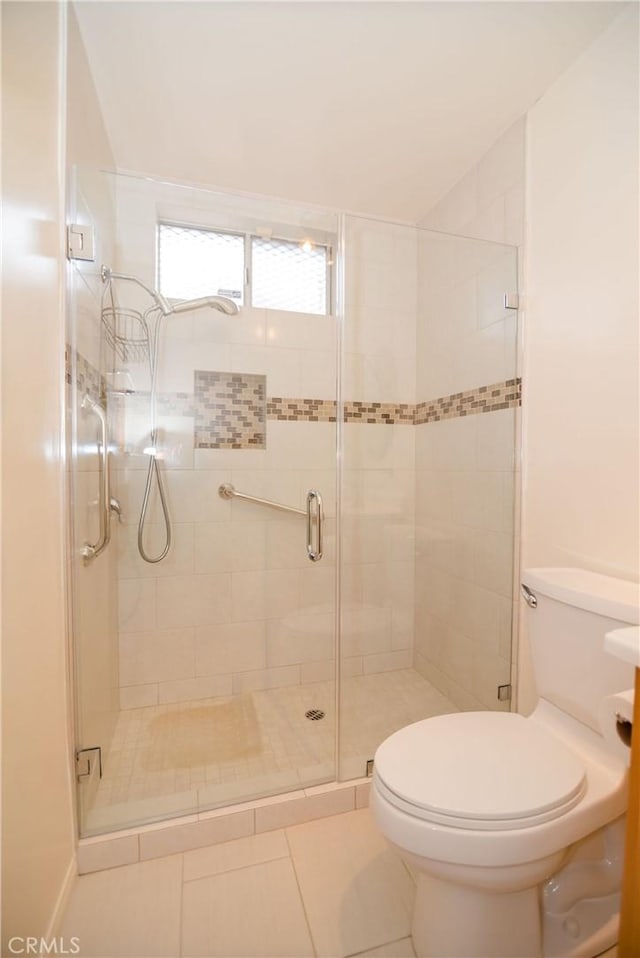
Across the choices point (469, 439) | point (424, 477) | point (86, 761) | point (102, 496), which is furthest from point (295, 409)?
point (86, 761)

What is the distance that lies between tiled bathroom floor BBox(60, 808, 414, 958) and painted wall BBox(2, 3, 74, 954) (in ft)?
0.50

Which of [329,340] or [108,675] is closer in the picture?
[108,675]

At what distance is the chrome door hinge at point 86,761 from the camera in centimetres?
126

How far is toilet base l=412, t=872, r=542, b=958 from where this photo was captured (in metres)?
0.93

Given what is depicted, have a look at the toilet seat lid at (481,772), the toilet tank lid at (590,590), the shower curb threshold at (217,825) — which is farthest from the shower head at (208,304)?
the shower curb threshold at (217,825)

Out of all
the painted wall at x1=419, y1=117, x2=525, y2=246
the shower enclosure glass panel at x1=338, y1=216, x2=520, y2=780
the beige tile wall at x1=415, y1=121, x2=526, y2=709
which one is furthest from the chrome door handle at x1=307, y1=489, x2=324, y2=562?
the painted wall at x1=419, y1=117, x2=525, y2=246

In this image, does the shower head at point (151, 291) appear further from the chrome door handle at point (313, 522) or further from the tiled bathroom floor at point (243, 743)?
the tiled bathroom floor at point (243, 743)

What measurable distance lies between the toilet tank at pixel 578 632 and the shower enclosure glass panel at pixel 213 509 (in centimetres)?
80

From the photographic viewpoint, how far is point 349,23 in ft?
4.09

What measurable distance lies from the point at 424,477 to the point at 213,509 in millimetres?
1012

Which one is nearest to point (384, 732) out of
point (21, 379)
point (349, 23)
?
point (21, 379)

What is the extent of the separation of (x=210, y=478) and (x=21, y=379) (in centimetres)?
106

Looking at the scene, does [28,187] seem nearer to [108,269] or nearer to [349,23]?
[108,269]

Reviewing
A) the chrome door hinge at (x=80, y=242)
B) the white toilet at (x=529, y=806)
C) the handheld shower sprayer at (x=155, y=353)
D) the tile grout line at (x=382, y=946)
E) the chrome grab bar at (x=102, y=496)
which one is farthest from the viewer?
the handheld shower sprayer at (x=155, y=353)
